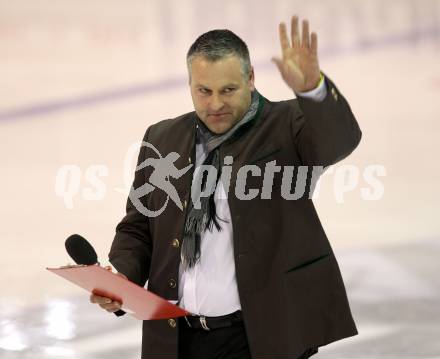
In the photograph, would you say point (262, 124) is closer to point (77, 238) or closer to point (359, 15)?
point (77, 238)

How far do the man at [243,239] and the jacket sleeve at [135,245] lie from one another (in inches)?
3.9

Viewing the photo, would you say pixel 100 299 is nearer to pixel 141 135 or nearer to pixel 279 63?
pixel 279 63

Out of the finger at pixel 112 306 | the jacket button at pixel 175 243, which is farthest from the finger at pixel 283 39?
the finger at pixel 112 306

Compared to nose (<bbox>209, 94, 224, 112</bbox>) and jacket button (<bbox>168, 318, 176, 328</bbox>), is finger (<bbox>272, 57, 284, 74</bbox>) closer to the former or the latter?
nose (<bbox>209, 94, 224, 112</bbox>)

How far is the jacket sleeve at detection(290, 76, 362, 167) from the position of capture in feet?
7.13

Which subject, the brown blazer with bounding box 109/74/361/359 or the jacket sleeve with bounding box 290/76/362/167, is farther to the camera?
the brown blazer with bounding box 109/74/361/359

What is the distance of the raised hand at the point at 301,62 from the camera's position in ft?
6.98

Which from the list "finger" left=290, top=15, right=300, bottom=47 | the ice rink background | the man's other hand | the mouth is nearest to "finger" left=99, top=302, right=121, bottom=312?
the man's other hand

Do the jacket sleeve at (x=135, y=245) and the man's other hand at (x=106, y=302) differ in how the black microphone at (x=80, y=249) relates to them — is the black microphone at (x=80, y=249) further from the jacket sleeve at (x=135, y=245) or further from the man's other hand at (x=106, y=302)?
the jacket sleeve at (x=135, y=245)

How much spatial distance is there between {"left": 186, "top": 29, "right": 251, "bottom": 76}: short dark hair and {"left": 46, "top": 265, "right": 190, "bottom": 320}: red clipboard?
0.61 m

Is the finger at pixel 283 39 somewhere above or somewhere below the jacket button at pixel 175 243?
above

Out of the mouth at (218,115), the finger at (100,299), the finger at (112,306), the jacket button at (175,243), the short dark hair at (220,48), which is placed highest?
the short dark hair at (220,48)

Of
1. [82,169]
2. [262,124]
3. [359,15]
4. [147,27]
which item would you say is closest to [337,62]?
[359,15]

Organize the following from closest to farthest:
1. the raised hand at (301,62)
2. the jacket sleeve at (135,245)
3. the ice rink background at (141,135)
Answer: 1. the raised hand at (301,62)
2. the jacket sleeve at (135,245)
3. the ice rink background at (141,135)
